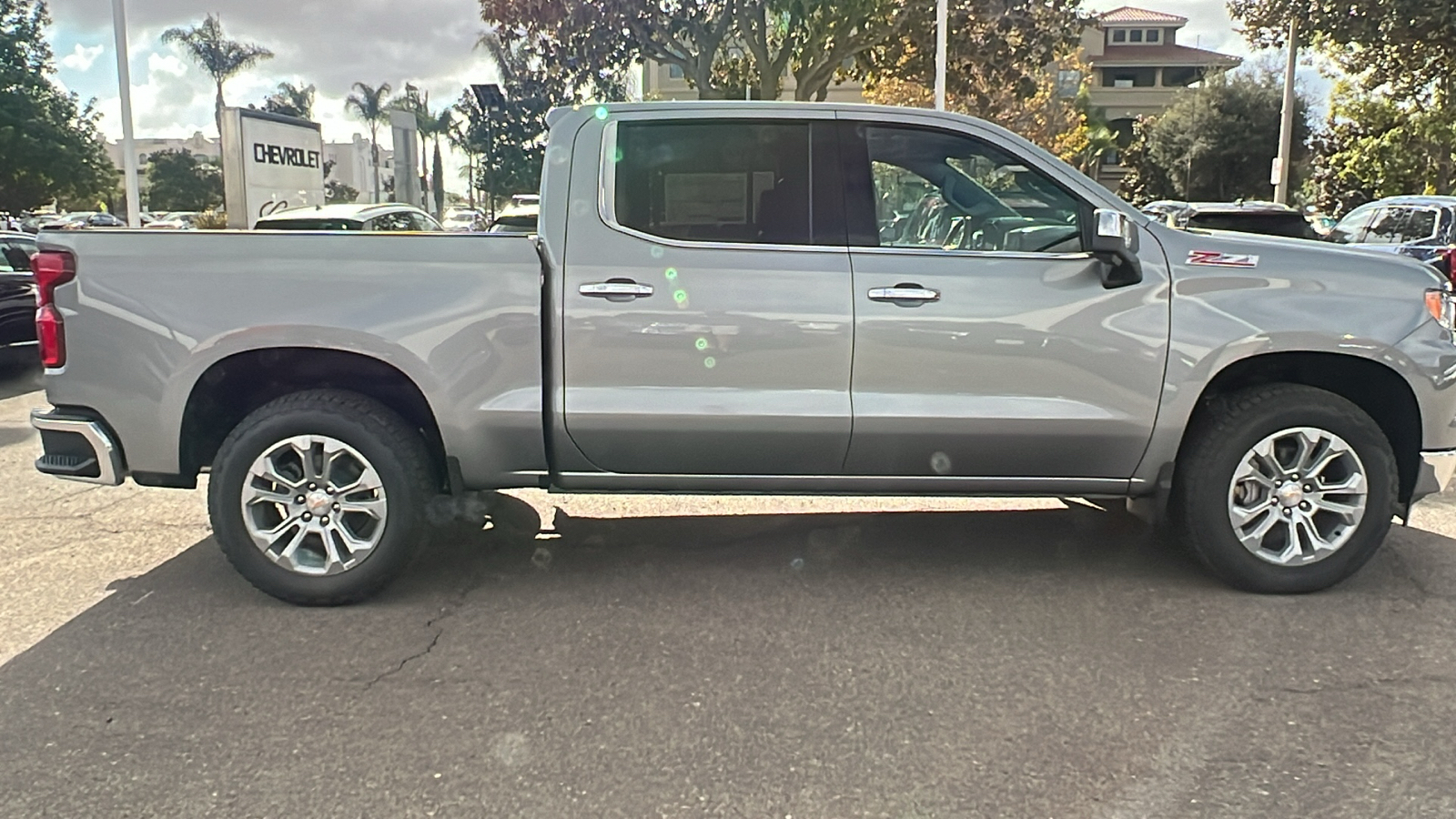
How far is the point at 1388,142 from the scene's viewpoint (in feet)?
82.6

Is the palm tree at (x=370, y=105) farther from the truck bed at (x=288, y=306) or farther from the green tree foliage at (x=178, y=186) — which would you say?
the truck bed at (x=288, y=306)

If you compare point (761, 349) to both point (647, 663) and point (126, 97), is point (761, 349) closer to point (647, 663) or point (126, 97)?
point (647, 663)

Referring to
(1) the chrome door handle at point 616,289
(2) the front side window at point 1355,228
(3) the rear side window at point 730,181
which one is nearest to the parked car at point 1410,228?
(2) the front side window at point 1355,228

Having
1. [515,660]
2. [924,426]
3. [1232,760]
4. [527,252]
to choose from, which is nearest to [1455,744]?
[1232,760]

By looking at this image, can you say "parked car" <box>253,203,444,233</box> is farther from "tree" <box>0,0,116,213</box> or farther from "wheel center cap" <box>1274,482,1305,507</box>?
"tree" <box>0,0,116,213</box>

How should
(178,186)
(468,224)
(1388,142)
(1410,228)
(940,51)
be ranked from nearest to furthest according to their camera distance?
(1410,228) → (940,51) → (1388,142) → (468,224) → (178,186)

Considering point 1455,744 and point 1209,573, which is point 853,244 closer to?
point 1209,573

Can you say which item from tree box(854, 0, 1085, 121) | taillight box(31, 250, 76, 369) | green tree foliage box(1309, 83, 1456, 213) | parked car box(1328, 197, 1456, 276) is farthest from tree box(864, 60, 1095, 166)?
taillight box(31, 250, 76, 369)

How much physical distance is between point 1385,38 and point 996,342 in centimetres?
1864

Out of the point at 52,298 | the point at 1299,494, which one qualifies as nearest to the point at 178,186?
the point at 52,298

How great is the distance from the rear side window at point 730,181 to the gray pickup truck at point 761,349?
0.01 metres

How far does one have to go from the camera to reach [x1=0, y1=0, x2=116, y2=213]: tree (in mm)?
33750

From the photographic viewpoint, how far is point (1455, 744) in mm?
3162

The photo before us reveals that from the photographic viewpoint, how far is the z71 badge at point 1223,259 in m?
4.16
